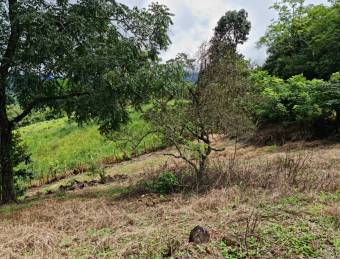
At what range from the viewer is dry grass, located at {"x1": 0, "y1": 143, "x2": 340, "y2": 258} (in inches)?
175

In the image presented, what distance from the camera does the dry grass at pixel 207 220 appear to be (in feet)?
14.5

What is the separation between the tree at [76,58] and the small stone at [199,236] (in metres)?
3.69

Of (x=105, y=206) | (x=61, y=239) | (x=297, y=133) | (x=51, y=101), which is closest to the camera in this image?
(x=61, y=239)

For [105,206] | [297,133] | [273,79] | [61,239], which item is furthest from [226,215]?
[273,79]

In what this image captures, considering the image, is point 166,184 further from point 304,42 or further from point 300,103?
point 304,42

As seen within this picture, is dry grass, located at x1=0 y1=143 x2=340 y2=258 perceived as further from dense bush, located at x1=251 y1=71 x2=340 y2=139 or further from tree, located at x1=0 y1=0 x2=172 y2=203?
dense bush, located at x1=251 y1=71 x2=340 y2=139

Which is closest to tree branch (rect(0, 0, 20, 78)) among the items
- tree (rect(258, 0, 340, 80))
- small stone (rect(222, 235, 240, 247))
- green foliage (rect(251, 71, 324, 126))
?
small stone (rect(222, 235, 240, 247))

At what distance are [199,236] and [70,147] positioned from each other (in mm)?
19948

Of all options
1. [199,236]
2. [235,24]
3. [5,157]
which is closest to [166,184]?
[199,236]

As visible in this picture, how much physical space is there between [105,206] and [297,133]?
8548 mm

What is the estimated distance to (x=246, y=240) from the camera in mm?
4477

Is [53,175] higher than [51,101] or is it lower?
lower

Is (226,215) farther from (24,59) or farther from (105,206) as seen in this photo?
(24,59)

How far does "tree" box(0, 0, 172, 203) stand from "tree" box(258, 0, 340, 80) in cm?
1036
